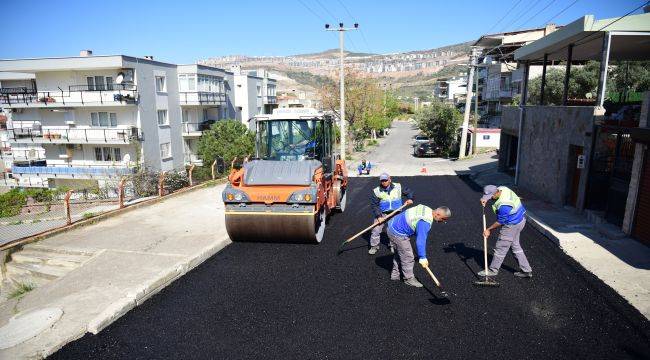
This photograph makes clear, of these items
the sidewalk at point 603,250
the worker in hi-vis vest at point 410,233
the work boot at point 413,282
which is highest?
the worker in hi-vis vest at point 410,233

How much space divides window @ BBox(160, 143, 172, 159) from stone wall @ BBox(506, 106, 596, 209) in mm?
23172

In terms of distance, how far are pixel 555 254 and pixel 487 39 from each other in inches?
1981

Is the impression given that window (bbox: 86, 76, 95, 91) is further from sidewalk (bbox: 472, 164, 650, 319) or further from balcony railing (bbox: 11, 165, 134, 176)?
sidewalk (bbox: 472, 164, 650, 319)

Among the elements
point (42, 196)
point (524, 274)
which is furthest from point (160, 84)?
point (524, 274)

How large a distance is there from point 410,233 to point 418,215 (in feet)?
1.19

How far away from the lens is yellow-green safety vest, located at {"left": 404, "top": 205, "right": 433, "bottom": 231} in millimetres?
5863

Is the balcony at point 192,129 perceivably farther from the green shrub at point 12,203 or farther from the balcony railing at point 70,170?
the green shrub at point 12,203

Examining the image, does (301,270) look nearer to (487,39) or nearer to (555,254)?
(555,254)

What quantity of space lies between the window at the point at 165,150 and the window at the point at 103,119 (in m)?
3.42

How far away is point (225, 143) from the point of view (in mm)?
25859

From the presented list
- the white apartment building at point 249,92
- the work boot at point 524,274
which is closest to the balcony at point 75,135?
the white apartment building at point 249,92

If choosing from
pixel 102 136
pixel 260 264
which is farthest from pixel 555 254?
pixel 102 136

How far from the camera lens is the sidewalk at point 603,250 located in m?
6.23

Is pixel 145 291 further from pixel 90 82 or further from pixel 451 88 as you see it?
pixel 451 88
